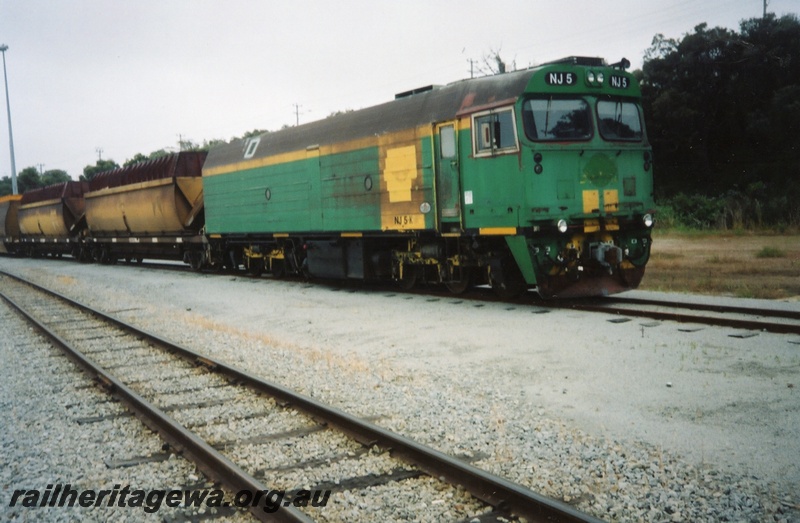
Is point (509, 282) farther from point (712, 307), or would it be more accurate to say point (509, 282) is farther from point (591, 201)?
point (712, 307)

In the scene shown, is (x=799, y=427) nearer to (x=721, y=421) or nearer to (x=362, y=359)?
(x=721, y=421)

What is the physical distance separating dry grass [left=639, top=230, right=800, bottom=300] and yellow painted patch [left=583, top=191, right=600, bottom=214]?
2978mm

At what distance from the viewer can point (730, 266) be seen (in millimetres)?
15625

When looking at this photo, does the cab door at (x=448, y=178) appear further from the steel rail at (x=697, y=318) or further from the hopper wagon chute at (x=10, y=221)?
the hopper wagon chute at (x=10, y=221)

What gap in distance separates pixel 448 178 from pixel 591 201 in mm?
2413

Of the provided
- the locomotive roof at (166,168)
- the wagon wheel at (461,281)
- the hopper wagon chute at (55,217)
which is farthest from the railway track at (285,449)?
the hopper wagon chute at (55,217)

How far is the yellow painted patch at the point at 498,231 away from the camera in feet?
34.7

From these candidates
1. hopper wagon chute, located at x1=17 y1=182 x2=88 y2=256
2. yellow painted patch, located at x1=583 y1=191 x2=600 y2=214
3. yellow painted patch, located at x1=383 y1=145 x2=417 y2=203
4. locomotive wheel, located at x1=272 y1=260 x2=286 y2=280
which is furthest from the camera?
hopper wagon chute, located at x1=17 y1=182 x2=88 y2=256

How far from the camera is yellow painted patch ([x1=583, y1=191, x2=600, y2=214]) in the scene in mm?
10797

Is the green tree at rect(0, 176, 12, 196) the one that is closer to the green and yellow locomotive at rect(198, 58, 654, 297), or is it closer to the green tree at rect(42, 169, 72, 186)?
the green tree at rect(42, 169, 72, 186)

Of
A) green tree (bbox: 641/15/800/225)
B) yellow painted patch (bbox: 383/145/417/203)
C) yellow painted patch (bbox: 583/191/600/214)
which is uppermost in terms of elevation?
green tree (bbox: 641/15/800/225)

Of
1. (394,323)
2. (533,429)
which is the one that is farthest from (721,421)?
(394,323)

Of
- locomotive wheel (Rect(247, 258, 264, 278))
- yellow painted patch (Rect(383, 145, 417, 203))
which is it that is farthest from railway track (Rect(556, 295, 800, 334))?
locomotive wheel (Rect(247, 258, 264, 278))

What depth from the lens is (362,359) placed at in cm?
809
